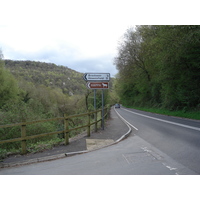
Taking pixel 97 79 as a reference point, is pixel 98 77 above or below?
above

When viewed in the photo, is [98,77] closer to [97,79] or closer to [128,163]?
[97,79]

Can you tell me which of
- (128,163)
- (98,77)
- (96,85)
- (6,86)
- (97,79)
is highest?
(6,86)

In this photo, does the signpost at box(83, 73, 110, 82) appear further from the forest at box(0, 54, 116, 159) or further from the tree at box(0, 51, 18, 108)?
the tree at box(0, 51, 18, 108)

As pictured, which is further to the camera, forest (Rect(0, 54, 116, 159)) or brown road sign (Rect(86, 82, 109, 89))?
brown road sign (Rect(86, 82, 109, 89))

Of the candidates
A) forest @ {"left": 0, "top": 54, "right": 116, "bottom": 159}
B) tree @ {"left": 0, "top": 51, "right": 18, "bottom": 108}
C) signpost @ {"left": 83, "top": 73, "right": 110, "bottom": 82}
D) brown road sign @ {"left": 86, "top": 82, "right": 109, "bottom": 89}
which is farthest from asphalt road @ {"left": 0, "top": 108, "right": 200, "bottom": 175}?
tree @ {"left": 0, "top": 51, "right": 18, "bottom": 108}

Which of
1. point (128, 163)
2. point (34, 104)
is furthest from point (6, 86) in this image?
point (128, 163)

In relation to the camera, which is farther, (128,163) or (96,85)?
(96,85)

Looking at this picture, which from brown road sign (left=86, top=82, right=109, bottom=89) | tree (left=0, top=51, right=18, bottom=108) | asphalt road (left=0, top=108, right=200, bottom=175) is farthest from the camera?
tree (left=0, top=51, right=18, bottom=108)

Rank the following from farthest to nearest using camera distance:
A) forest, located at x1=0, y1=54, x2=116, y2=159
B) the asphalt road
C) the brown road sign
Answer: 1. the brown road sign
2. forest, located at x1=0, y1=54, x2=116, y2=159
3. the asphalt road

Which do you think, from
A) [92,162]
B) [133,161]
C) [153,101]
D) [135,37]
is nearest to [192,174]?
[133,161]

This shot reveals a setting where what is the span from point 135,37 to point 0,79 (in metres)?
27.2

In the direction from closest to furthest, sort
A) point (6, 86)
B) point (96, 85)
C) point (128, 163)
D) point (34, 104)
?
point (128, 163)
point (96, 85)
point (34, 104)
point (6, 86)

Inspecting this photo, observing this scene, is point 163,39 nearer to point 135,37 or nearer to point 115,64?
point 135,37

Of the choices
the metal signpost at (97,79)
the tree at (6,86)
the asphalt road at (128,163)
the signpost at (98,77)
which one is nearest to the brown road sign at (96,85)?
the metal signpost at (97,79)
